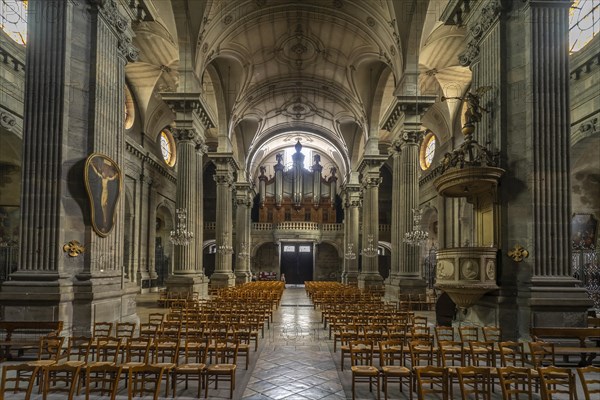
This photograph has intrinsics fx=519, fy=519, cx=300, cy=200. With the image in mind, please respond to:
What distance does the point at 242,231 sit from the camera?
37.9 m

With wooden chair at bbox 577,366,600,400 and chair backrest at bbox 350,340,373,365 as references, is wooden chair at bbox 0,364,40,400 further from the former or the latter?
wooden chair at bbox 577,366,600,400

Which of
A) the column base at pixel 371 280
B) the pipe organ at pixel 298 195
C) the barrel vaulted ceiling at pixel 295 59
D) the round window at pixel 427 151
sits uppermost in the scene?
the barrel vaulted ceiling at pixel 295 59

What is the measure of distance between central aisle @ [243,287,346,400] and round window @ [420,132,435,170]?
2288 centimetres

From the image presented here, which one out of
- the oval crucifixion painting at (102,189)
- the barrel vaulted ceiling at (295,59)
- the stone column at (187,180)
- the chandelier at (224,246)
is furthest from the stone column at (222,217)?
the oval crucifixion painting at (102,189)

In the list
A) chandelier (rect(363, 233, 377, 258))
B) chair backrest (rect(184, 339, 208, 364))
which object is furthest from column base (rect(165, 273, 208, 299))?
chandelier (rect(363, 233, 377, 258))

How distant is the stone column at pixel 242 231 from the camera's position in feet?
121

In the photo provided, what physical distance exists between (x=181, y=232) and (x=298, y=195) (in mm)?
29058

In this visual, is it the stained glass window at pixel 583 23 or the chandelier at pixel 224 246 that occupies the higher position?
the stained glass window at pixel 583 23

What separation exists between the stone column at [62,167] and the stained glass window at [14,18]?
621 centimetres

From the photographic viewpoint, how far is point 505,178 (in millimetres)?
9594

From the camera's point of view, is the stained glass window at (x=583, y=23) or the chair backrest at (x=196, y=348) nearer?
the chair backrest at (x=196, y=348)

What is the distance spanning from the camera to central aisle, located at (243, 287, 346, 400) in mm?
7145

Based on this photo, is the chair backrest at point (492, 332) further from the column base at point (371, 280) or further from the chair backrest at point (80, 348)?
the column base at point (371, 280)

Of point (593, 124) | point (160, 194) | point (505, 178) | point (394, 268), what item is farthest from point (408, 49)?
point (160, 194)
